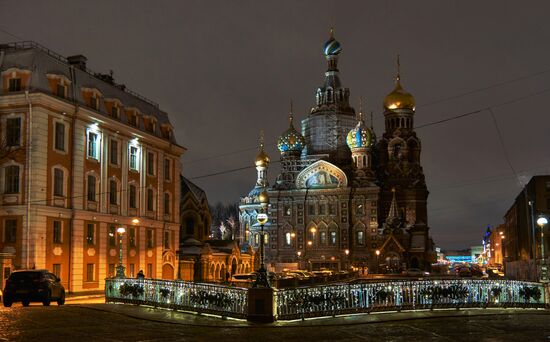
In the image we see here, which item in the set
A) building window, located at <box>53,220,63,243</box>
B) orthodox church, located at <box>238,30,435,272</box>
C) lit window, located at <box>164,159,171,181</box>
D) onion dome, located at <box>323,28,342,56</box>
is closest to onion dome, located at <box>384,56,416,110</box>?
orthodox church, located at <box>238,30,435,272</box>

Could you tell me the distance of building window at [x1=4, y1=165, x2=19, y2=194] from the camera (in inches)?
1559

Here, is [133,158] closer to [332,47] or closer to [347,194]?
[347,194]

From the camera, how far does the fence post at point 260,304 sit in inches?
913

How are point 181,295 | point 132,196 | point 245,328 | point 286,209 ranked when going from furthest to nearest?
point 286,209 → point 132,196 → point 181,295 → point 245,328

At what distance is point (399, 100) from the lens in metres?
103

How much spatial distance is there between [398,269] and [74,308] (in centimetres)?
6678

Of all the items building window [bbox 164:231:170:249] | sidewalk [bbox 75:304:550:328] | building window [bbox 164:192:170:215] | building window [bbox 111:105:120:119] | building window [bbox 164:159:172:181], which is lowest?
sidewalk [bbox 75:304:550:328]

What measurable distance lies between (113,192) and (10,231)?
29.7 feet

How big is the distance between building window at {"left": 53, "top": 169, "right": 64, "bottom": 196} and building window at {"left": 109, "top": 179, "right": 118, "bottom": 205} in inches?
212

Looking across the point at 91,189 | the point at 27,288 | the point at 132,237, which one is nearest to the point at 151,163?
the point at 132,237

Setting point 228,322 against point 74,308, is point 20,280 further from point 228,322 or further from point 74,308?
point 228,322

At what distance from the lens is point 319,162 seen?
3797 inches

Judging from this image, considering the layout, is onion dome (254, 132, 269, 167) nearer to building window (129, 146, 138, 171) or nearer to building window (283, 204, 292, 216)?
building window (283, 204, 292, 216)

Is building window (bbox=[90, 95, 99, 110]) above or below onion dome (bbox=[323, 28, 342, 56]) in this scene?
below
